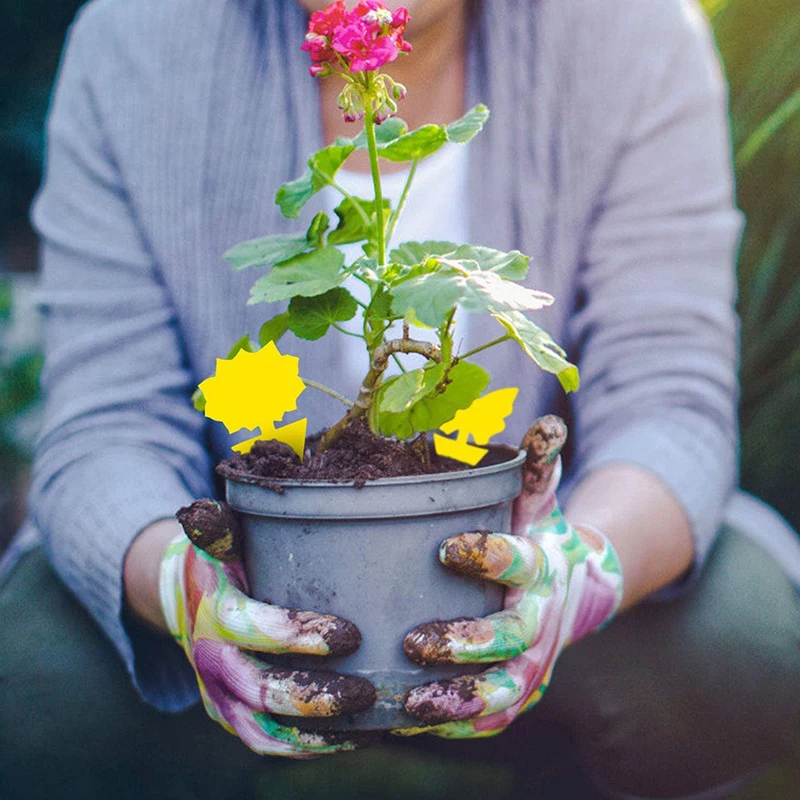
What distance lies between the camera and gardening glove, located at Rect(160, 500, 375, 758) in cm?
83

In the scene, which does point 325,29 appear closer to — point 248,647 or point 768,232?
point 248,647

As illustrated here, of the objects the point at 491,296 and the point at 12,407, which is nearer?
the point at 491,296

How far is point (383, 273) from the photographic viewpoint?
2.61 ft

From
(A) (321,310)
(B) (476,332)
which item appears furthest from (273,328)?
(B) (476,332)

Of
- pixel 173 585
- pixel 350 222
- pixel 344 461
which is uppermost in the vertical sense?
pixel 350 222

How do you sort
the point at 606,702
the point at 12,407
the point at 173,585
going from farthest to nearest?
the point at 12,407 → the point at 606,702 → the point at 173,585

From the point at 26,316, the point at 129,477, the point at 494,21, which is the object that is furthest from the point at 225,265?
the point at 26,316

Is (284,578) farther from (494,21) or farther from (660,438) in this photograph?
(494,21)

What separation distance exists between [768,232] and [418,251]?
3.84 ft

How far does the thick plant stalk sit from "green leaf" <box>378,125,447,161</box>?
158 millimetres

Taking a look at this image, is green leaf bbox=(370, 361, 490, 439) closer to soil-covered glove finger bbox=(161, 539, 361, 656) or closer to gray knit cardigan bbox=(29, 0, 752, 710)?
soil-covered glove finger bbox=(161, 539, 361, 656)

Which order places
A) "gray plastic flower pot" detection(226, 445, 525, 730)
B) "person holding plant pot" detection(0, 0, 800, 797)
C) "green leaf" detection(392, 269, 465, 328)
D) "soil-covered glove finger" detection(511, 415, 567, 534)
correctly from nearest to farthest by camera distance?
1. "green leaf" detection(392, 269, 465, 328)
2. "gray plastic flower pot" detection(226, 445, 525, 730)
3. "soil-covered glove finger" detection(511, 415, 567, 534)
4. "person holding plant pot" detection(0, 0, 800, 797)

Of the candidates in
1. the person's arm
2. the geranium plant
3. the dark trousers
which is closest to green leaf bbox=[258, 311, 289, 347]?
the geranium plant

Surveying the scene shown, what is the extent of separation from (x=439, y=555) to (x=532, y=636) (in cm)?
15
